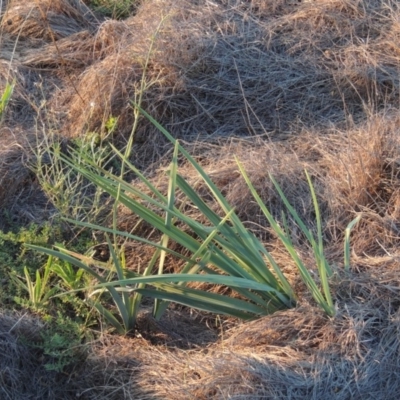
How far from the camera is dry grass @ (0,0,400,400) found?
2.50 metres

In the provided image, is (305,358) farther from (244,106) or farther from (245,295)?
(244,106)

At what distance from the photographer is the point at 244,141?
3.52 meters

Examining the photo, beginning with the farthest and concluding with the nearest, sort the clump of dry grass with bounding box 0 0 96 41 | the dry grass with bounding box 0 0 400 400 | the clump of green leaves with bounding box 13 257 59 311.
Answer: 1. the clump of dry grass with bounding box 0 0 96 41
2. the clump of green leaves with bounding box 13 257 59 311
3. the dry grass with bounding box 0 0 400 400

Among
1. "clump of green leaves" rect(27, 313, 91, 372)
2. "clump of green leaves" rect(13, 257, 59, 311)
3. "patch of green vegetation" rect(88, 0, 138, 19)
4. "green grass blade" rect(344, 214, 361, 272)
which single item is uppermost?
"patch of green vegetation" rect(88, 0, 138, 19)

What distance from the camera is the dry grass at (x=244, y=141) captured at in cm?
250

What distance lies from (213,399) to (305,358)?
305 millimetres

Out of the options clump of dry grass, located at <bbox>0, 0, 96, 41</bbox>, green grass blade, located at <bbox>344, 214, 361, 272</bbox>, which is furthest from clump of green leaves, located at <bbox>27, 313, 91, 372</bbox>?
clump of dry grass, located at <bbox>0, 0, 96, 41</bbox>

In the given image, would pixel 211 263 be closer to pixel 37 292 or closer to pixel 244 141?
pixel 37 292

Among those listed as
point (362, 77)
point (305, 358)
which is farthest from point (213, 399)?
point (362, 77)

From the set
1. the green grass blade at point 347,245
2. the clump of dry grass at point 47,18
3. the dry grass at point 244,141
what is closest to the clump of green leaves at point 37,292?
the dry grass at point 244,141

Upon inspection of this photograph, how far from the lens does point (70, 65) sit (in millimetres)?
4098

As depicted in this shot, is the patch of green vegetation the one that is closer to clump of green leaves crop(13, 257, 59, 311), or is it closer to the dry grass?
the dry grass

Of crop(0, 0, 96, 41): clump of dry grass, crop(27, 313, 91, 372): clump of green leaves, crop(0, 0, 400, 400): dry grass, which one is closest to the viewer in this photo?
crop(0, 0, 400, 400): dry grass

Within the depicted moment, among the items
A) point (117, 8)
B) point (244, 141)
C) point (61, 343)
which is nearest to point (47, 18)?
point (117, 8)
